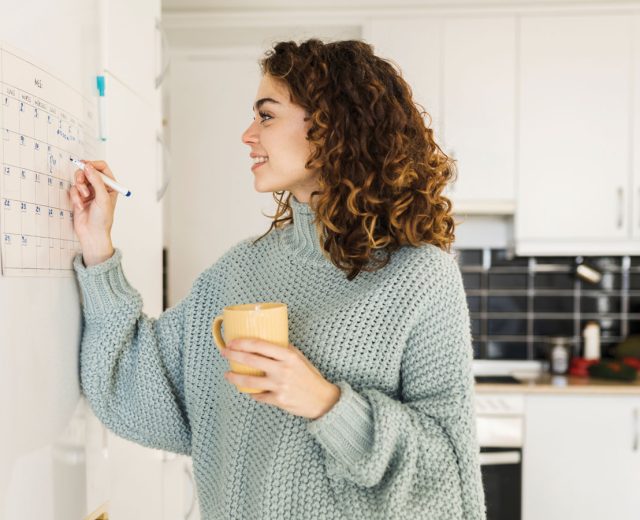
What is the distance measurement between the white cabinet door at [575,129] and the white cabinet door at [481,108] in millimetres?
57

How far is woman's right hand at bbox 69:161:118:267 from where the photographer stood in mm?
932

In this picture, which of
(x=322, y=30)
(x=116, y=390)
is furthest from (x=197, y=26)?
Answer: (x=116, y=390)

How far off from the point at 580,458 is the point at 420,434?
5.90ft

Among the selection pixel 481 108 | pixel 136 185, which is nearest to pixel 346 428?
pixel 136 185

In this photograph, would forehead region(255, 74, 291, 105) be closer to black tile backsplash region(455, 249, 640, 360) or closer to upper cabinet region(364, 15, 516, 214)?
upper cabinet region(364, 15, 516, 214)

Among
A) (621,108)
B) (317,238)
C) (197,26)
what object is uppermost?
(197,26)

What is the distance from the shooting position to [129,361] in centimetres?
107

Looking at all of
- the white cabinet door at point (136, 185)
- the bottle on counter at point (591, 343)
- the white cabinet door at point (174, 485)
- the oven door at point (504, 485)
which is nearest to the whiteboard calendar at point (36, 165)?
the white cabinet door at point (136, 185)

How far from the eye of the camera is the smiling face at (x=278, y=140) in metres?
1.04

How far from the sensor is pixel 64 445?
2.98 ft

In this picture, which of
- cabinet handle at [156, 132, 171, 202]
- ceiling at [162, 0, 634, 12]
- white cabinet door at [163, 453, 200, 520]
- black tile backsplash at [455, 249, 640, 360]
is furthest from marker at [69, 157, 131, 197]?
black tile backsplash at [455, 249, 640, 360]

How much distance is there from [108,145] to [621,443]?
219 cm

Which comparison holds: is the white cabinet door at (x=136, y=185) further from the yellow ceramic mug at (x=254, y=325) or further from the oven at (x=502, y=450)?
the oven at (x=502, y=450)

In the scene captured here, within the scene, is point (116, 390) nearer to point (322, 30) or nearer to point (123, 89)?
point (123, 89)
